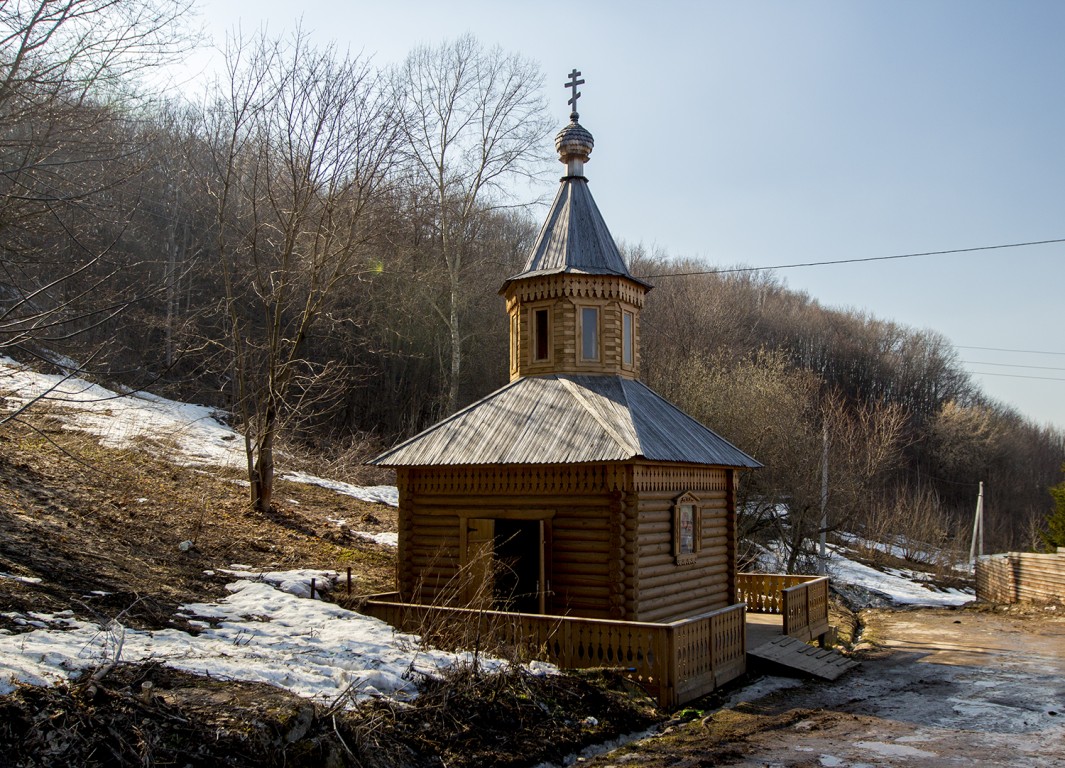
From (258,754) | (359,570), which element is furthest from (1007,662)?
(258,754)

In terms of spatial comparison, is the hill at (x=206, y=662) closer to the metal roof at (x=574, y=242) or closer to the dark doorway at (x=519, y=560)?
the dark doorway at (x=519, y=560)

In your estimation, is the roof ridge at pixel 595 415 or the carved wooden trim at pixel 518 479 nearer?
the roof ridge at pixel 595 415

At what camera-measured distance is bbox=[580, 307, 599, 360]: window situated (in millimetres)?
17344

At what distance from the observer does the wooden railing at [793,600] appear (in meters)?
16.5

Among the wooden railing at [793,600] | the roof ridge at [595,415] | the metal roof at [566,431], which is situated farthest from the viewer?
the wooden railing at [793,600]

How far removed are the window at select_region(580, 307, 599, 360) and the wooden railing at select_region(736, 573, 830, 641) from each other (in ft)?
20.1

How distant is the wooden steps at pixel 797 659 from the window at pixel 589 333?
658 cm

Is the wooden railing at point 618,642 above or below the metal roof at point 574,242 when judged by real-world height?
below

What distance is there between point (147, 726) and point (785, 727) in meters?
7.76

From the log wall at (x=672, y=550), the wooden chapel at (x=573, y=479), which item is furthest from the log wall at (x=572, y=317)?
the log wall at (x=672, y=550)

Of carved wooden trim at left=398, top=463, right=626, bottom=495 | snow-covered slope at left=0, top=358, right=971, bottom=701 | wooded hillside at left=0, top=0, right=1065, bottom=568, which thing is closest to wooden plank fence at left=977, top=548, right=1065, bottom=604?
wooded hillside at left=0, top=0, right=1065, bottom=568

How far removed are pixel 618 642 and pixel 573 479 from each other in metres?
3.00

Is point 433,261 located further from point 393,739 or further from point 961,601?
point 393,739

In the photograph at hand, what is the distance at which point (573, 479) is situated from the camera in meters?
13.9
